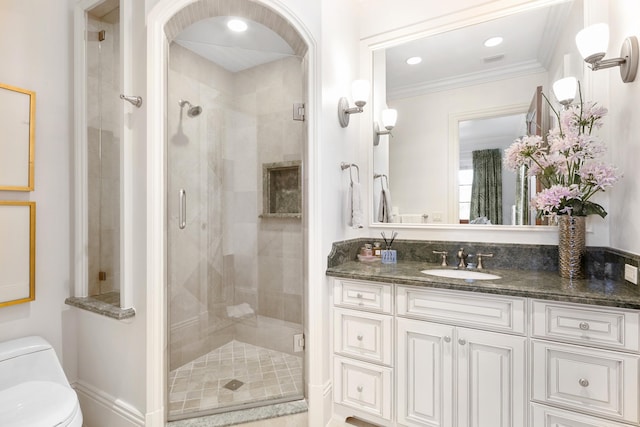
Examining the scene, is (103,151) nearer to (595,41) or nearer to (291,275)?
(291,275)

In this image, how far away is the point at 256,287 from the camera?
2629 mm

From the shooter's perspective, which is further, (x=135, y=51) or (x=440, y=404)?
(x=135, y=51)

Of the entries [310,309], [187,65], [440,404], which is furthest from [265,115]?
[440,404]

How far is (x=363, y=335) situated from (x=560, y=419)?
92 centimetres

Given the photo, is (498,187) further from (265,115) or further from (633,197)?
(265,115)

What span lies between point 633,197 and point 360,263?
1.40m

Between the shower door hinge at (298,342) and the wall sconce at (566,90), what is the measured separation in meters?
1.98

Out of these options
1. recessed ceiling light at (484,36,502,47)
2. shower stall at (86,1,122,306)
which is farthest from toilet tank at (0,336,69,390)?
recessed ceiling light at (484,36,502,47)

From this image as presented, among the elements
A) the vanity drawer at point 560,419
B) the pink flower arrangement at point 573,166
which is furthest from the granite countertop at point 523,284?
the vanity drawer at point 560,419

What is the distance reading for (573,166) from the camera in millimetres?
1546

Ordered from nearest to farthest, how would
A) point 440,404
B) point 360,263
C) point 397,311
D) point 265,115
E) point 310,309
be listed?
point 440,404, point 397,311, point 310,309, point 360,263, point 265,115

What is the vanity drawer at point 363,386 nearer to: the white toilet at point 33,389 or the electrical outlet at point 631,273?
the electrical outlet at point 631,273

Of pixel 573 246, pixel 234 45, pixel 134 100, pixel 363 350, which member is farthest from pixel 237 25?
pixel 573 246

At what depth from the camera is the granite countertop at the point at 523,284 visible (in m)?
1.26
